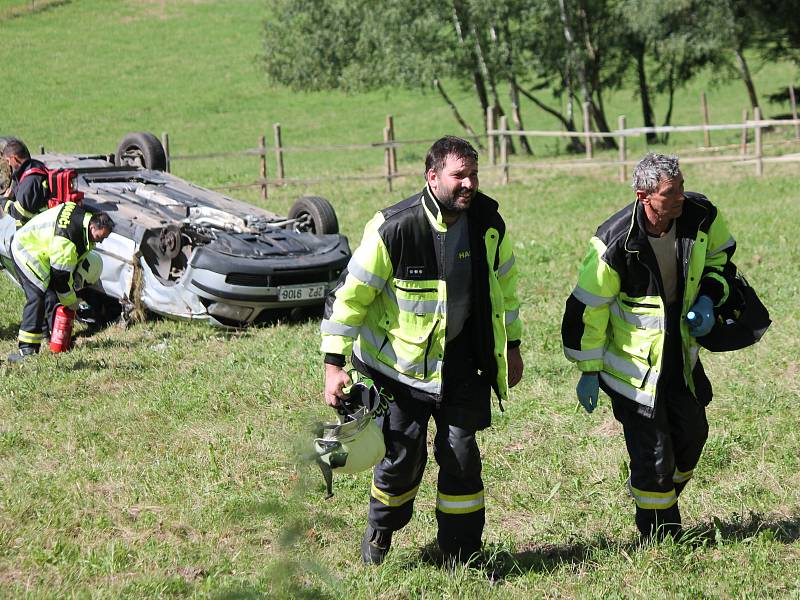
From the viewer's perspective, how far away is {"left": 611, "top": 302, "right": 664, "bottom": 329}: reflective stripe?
445 cm

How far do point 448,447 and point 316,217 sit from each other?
683cm

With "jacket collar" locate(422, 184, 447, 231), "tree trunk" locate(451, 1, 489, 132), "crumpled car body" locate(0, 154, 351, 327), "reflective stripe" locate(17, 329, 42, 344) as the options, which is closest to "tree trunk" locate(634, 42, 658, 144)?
"tree trunk" locate(451, 1, 489, 132)

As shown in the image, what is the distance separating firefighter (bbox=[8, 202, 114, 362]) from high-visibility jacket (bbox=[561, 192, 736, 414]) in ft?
17.0

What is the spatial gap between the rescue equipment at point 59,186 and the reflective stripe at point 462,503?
556 centimetres

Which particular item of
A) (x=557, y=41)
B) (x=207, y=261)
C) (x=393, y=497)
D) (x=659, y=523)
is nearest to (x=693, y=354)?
(x=659, y=523)

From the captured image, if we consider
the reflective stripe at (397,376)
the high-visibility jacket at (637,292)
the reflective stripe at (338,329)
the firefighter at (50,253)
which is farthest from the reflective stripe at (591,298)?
the firefighter at (50,253)

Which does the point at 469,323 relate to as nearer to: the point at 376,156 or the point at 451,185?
the point at 451,185

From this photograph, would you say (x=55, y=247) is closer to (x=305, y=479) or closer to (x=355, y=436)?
(x=355, y=436)

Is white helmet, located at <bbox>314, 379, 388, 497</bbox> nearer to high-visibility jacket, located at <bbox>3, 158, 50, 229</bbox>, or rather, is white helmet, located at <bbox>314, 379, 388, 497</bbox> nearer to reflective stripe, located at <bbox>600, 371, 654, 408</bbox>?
reflective stripe, located at <bbox>600, 371, 654, 408</bbox>

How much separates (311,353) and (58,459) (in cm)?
257

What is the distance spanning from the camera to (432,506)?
5.48 metres

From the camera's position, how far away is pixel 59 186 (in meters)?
9.20

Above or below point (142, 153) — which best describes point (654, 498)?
below

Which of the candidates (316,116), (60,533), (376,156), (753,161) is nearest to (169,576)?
(60,533)
